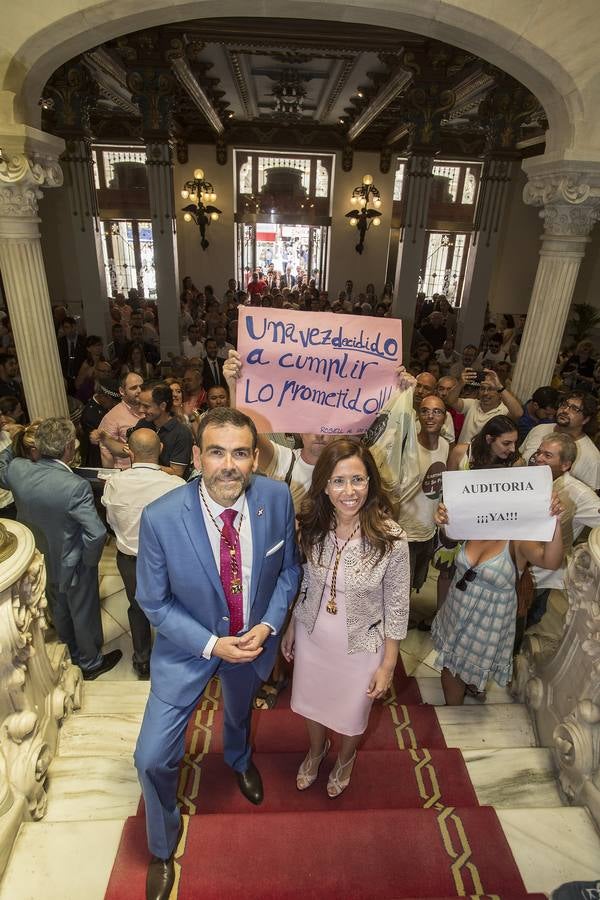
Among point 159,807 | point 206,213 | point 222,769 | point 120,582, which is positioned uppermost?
point 206,213

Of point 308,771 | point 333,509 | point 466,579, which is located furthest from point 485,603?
point 308,771

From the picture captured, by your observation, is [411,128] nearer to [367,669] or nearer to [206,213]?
[206,213]

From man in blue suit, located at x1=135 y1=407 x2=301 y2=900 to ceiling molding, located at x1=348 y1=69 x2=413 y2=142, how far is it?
9730 mm

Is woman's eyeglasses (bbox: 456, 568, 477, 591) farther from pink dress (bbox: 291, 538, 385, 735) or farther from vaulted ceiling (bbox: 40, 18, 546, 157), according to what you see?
vaulted ceiling (bbox: 40, 18, 546, 157)

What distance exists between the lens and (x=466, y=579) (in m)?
2.78

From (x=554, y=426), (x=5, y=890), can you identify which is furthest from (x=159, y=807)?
(x=554, y=426)

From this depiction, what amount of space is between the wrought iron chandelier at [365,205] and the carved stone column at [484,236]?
6393 mm

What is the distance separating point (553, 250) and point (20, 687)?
5465 millimetres

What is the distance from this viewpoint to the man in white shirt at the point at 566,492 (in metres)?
3.11

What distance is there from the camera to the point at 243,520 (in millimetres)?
2150

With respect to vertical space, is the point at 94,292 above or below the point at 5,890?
above

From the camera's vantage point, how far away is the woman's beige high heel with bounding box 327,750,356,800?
2535 mm

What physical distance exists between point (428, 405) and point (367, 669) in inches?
69.0

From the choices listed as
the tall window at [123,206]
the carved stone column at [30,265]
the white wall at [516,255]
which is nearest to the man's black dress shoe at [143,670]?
the carved stone column at [30,265]
